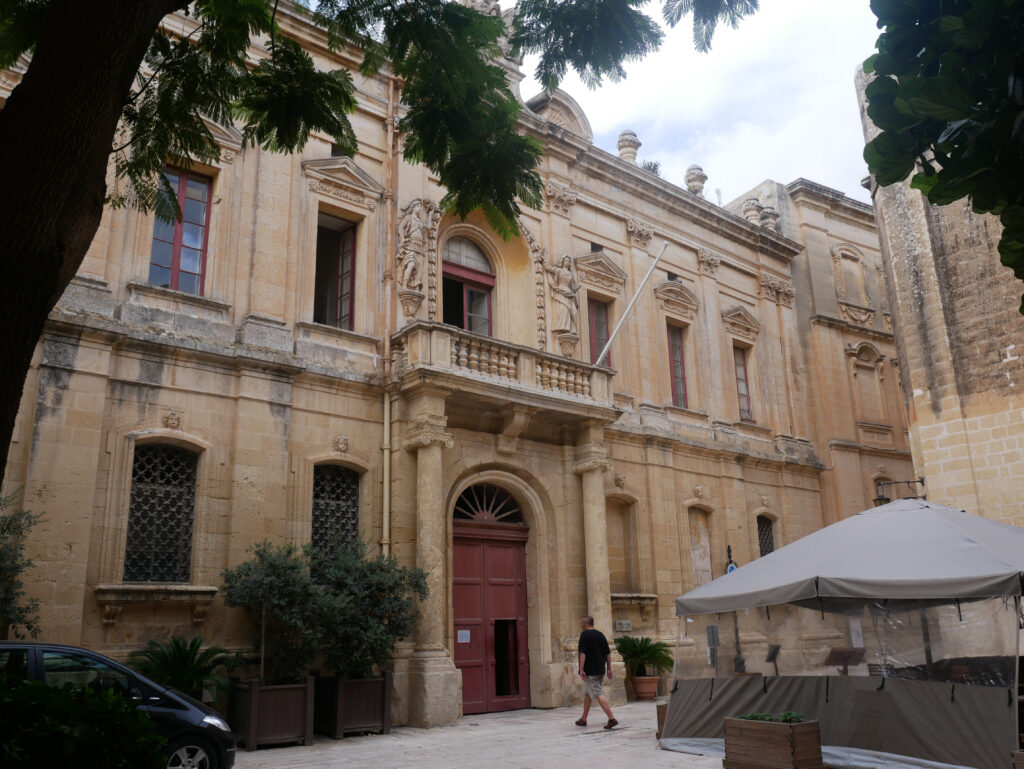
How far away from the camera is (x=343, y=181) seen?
15562 millimetres

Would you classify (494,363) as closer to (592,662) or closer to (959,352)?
(592,662)

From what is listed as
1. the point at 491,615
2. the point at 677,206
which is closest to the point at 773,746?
the point at 491,615

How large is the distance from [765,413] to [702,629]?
12243mm

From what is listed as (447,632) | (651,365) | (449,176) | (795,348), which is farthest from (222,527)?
(795,348)

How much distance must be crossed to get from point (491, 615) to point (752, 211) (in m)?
14.4

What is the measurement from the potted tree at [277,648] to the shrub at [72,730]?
758 cm

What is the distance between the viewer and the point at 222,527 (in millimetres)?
12672

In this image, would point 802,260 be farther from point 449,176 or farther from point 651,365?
point 449,176

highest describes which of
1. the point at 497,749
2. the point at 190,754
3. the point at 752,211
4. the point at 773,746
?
the point at 752,211

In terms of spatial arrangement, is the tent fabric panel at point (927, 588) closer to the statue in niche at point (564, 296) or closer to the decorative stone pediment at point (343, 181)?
the statue in niche at point (564, 296)

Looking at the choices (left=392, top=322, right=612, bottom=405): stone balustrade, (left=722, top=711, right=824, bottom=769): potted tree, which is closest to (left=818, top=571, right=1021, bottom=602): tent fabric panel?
(left=722, top=711, right=824, bottom=769): potted tree

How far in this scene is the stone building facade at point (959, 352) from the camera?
54.5ft

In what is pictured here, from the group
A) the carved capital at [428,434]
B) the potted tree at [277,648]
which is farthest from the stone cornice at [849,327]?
the potted tree at [277,648]

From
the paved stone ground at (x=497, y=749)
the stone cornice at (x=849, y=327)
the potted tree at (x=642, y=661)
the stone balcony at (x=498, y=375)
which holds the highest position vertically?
the stone cornice at (x=849, y=327)
